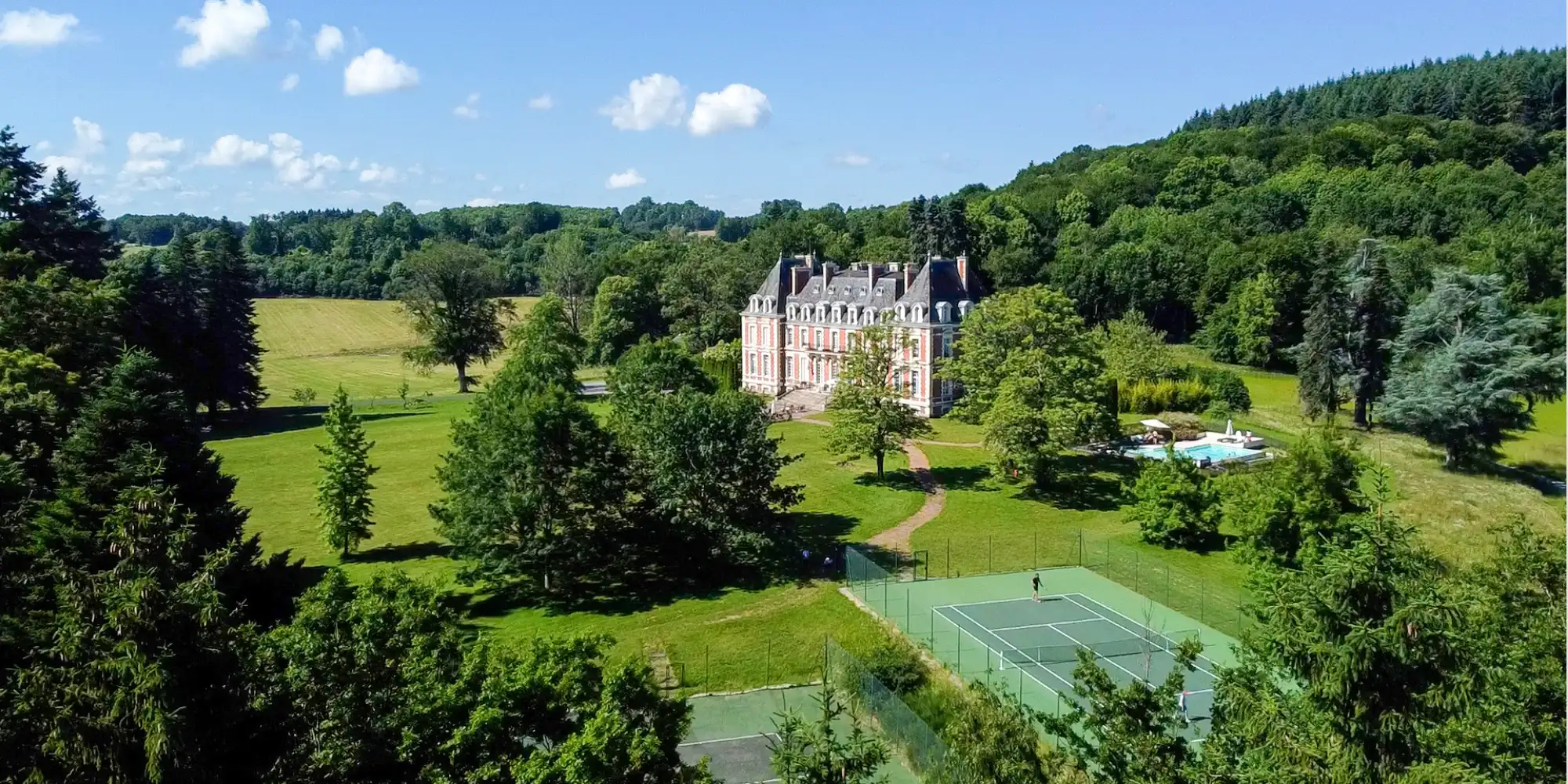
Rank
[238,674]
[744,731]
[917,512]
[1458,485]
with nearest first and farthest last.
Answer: [238,674], [744,731], [917,512], [1458,485]

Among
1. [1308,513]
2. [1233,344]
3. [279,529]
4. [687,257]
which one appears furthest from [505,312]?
[1308,513]

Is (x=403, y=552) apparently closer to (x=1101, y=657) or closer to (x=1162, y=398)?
(x=1101, y=657)

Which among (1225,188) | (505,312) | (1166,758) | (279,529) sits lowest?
(279,529)

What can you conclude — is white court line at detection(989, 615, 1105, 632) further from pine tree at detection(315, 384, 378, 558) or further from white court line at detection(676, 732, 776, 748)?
pine tree at detection(315, 384, 378, 558)

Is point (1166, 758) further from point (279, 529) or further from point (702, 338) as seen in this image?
point (702, 338)

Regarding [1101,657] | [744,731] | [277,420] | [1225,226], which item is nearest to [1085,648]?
[1101,657]
